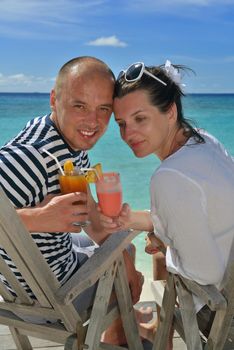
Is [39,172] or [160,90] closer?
[39,172]

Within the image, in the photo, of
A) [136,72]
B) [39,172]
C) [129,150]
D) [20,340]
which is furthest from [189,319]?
[129,150]

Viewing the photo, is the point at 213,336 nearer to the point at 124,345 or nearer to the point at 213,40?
the point at 124,345

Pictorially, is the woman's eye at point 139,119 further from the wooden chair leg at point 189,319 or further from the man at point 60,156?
the wooden chair leg at point 189,319

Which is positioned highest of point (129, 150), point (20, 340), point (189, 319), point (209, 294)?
point (209, 294)

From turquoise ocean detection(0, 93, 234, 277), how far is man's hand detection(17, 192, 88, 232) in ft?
2.07

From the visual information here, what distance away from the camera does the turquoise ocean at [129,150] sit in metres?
6.24

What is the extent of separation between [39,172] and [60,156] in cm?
20

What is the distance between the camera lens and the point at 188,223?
195cm

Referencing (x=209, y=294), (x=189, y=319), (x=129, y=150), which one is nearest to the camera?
(x=209, y=294)

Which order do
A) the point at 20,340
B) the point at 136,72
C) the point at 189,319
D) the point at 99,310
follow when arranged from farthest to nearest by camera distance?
the point at 20,340
the point at 136,72
the point at 99,310
the point at 189,319

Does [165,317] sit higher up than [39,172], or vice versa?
[39,172]

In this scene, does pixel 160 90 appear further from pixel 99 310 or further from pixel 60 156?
pixel 99 310

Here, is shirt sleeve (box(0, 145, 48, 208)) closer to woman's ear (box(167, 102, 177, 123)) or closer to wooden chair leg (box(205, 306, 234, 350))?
woman's ear (box(167, 102, 177, 123))

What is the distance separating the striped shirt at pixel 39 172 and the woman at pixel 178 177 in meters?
0.27
